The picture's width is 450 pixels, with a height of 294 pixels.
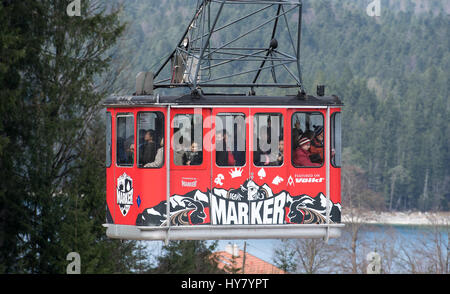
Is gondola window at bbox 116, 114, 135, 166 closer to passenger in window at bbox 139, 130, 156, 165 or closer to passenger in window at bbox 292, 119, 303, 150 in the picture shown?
passenger in window at bbox 139, 130, 156, 165

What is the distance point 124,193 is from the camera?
13695 millimetres

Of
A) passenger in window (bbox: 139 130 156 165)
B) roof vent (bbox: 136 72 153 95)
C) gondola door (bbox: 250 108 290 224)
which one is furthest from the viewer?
roof vent (bbox: 136 72 153 95)

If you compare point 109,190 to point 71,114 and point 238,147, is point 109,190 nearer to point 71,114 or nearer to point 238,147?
point 238,147

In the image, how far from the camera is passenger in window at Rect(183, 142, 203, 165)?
521 inches

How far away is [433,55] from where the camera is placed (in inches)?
7662

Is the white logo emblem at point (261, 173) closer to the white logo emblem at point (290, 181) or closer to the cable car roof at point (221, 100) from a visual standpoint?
the white logo emblem at point (290, 181)

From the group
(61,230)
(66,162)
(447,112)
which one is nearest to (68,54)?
(66,162)

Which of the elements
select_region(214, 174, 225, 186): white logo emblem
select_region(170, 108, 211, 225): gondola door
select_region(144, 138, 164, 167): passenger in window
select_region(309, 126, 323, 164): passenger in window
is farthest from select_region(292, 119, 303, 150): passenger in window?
select_region(144, 138, 164, 167): passenger in window

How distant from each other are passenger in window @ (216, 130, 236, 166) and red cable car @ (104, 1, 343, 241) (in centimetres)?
2

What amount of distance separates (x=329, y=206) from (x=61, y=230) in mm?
20551

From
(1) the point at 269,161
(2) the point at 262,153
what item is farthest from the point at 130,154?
(1) the point at 269,161

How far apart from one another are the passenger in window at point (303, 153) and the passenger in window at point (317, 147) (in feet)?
0.20

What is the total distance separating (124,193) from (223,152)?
1.75 meters

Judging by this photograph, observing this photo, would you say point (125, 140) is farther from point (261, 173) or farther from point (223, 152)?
point (261, 173)
